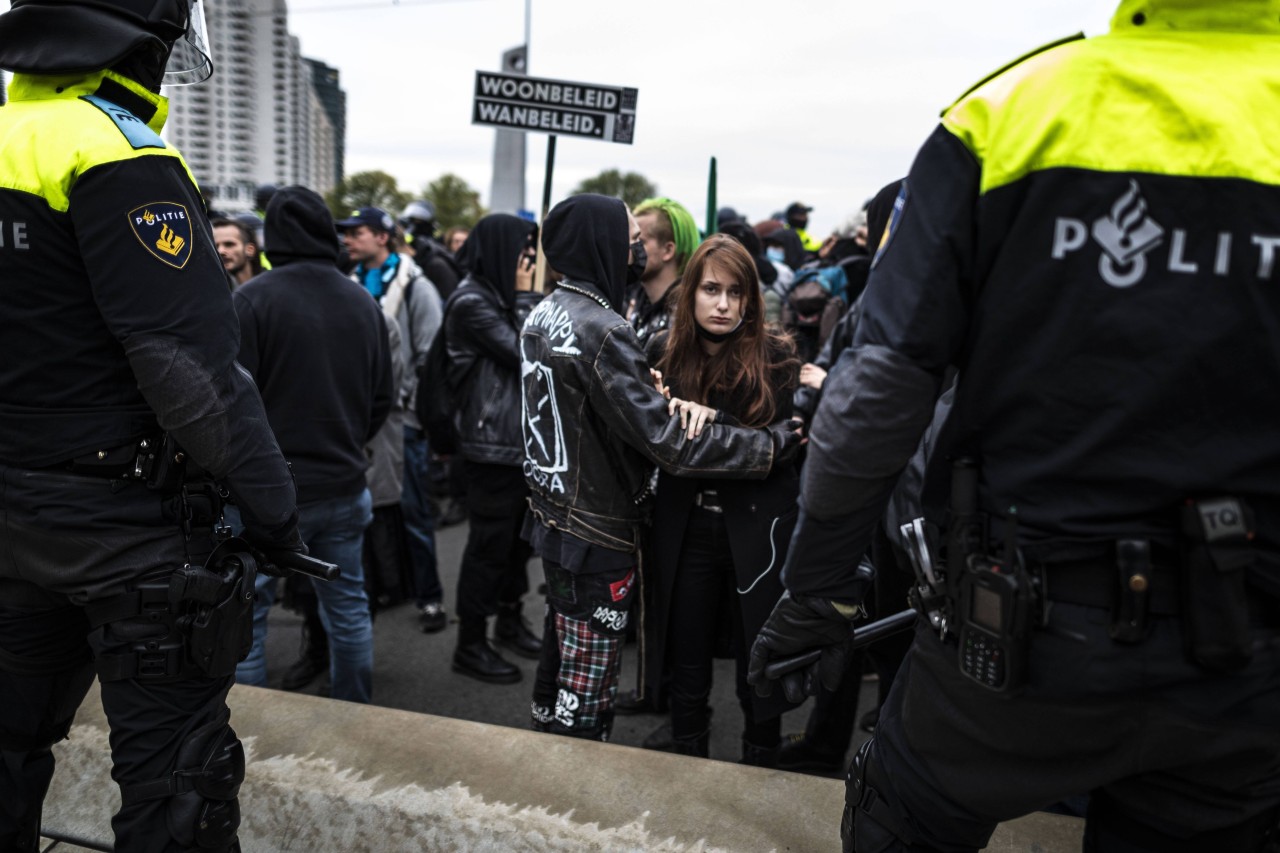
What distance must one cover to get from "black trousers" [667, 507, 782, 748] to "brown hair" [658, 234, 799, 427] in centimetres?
38

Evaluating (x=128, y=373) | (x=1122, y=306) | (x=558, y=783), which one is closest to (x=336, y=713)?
(x=558, y=783)

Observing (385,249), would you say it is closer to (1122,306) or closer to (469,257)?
(469,257)

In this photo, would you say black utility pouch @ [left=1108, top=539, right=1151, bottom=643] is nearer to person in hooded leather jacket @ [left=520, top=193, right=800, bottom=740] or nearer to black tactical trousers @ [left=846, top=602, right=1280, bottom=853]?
black tactical trousers @ [left=846, top=602, right=1280, bottom=853]

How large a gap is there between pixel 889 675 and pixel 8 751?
236 centimetres

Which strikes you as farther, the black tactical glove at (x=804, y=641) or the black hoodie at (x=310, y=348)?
the black hoodie at (x=310, y=348)

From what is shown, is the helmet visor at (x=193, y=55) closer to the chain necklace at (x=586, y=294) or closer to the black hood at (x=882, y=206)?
the chain necklace at (x=586, y=294)

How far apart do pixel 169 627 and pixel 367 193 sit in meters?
67.5

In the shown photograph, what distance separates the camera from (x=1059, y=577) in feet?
4.55

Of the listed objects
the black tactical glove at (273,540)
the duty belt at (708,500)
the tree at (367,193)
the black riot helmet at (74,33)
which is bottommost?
the duty belt at (708,500)

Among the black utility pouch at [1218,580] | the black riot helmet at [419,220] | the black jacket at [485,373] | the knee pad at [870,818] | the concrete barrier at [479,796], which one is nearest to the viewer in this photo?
the black utility pouch at [1218,580]

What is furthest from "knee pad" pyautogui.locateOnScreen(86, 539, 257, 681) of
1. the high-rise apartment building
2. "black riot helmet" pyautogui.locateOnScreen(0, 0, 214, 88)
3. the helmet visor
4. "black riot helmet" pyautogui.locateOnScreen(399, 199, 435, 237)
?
the high-rise apartment building

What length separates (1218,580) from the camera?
130 centimetres

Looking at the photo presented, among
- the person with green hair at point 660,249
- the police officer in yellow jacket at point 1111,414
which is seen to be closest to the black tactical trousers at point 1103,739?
the police officer in yellow jacket at point 1111,414

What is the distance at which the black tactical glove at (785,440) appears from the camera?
9.59ft
